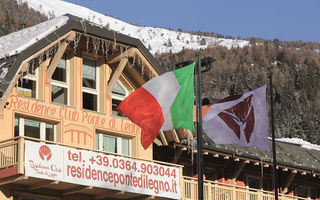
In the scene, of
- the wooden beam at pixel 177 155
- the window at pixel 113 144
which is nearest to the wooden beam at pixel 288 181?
the wooden beam at pixel 177 155

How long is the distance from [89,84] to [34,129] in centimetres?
378

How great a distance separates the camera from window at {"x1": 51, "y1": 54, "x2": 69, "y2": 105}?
34.7 m

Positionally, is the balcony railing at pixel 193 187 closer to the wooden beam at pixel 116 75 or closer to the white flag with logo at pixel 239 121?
the wooden beam at pixel 116 75

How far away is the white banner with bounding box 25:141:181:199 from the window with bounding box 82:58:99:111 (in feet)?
11.5

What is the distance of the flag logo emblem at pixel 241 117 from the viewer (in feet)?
97.1

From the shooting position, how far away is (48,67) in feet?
112

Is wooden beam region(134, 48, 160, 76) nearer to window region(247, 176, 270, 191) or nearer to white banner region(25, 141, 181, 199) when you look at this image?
white banner region(25, 141, 181, 199)

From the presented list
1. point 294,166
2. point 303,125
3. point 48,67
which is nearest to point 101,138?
point 48,67

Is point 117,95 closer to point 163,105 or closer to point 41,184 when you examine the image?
point 41,184

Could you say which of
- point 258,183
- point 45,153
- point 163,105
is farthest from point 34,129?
point 258,183

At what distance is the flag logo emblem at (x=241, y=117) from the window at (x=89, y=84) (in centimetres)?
794

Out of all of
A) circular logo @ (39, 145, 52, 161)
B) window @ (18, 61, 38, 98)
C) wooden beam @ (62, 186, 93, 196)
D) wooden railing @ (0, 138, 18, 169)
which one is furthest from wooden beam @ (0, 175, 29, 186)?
window @ (18, 61, 38, 98)

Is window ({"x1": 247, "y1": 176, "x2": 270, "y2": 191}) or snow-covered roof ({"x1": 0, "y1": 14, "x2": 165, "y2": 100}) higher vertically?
snow-covered roof ({"x1": 0, "y1": 14, "x2": 165, "y2": 100})

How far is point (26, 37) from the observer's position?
34.2 metres
